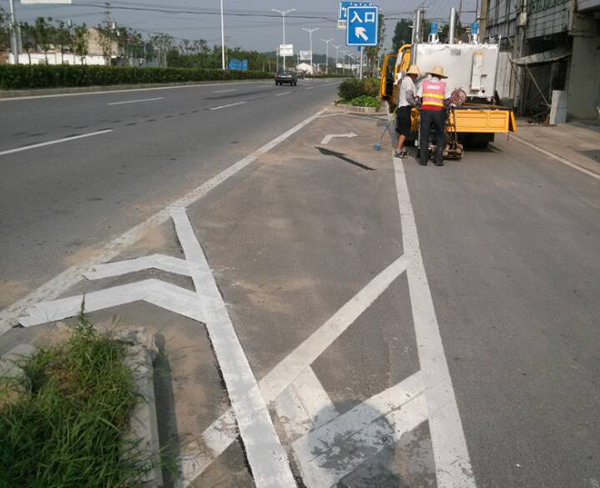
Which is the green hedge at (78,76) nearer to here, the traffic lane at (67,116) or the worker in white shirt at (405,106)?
the traffic lane at (67,116)

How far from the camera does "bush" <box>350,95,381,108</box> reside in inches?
960

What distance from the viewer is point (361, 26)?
24031 mm

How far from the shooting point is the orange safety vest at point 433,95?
1165 cm

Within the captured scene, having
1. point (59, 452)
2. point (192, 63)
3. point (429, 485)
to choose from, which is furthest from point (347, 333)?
point (192, 63)

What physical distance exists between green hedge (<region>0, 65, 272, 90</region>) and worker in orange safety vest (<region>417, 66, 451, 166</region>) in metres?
21.7

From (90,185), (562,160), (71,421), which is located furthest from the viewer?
(562,160)

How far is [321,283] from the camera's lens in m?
5.46

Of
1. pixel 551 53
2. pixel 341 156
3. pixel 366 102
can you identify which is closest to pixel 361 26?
pixel 366 102

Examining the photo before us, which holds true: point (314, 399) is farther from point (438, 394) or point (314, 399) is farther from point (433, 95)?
point (433, 95)

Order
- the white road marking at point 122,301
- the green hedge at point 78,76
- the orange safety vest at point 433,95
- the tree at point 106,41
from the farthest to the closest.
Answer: the tree at point 106,41 → the green hedge at point 78,76 → the orange safety vest at point 433,95 → the white road marking at point 122,301

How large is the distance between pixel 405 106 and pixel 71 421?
39.1ft

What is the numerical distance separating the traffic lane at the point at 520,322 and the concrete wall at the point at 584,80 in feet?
45.5

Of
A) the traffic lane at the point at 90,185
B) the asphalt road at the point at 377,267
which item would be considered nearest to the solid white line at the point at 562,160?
the asphalt road at the point at 377,267

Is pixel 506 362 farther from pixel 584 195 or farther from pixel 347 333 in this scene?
pixel 584 195
